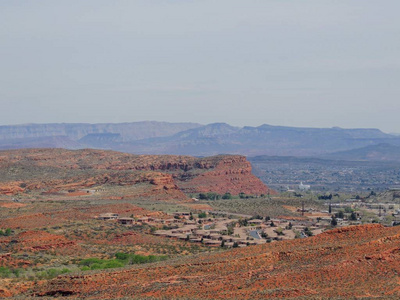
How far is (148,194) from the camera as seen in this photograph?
108 m

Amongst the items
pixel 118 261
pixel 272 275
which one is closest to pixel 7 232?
pixel 118 261

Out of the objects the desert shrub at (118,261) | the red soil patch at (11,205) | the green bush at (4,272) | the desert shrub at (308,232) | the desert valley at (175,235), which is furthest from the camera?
the red soil patch at (11,205)

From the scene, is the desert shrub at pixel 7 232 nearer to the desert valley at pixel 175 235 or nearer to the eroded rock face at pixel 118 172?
the desert valley at pixel 175 235

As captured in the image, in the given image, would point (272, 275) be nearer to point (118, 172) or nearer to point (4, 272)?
point (4, 272)

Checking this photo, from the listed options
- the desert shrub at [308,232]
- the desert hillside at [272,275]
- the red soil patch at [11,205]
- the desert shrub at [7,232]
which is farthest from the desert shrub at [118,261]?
the red soil patch at [11,205]

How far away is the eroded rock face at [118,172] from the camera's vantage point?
113125 mm

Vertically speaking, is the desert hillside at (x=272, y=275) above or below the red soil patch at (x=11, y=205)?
above

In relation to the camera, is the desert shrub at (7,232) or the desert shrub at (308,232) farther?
the desert shrub at (308,232)

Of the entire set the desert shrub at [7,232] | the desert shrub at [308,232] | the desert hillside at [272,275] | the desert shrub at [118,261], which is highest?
the desert hillside at [272,275]

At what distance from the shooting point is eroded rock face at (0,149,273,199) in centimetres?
11312

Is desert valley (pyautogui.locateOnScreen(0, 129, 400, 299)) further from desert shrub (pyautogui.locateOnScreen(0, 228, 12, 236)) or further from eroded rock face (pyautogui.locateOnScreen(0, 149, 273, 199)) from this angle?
eroded rock face (pyautogui.locateOnScreen(0, 149, 273, 199))

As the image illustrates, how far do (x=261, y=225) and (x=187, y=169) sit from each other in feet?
204

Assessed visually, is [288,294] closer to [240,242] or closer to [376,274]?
[376,274]

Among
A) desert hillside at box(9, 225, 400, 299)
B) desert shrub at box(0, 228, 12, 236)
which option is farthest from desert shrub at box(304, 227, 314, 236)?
desert hillside at box(9, 225, 400, 299)
